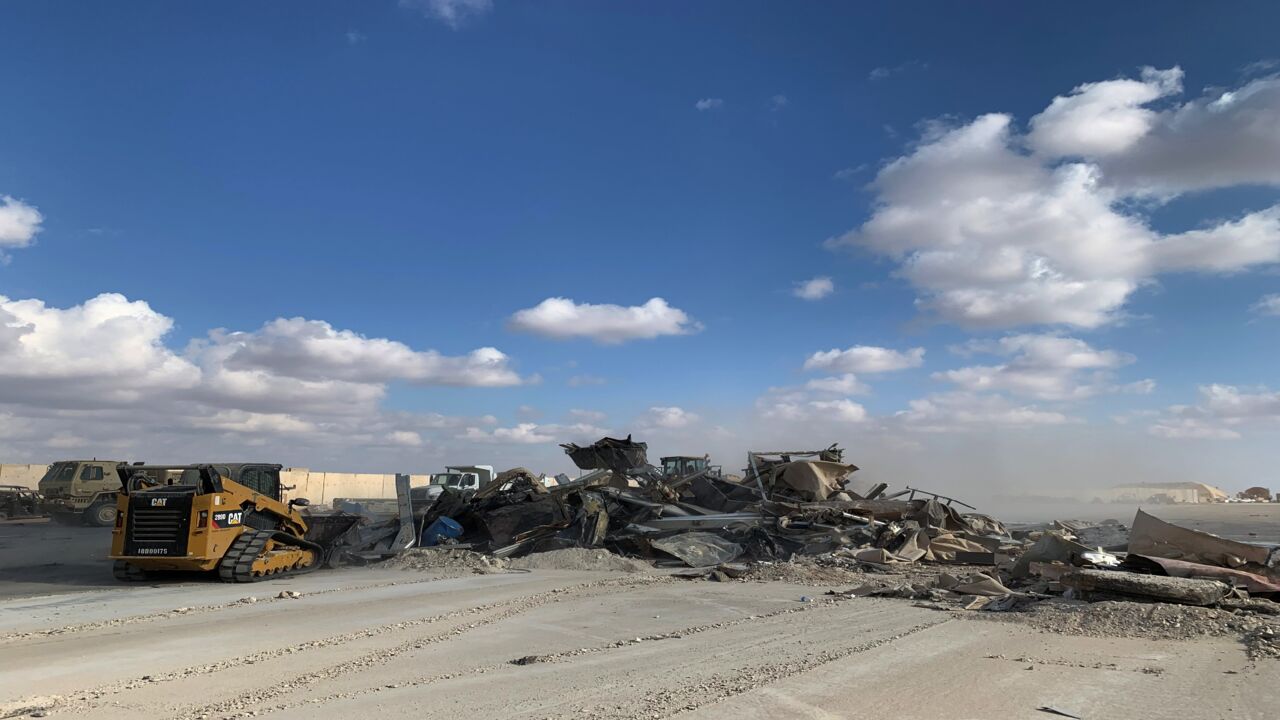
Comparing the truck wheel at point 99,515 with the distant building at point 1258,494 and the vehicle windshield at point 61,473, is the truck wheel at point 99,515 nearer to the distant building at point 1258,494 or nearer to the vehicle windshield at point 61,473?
the vehicle windshield at point 61,473

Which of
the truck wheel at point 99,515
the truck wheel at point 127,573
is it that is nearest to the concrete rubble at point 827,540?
the truck wheel at point 127,573

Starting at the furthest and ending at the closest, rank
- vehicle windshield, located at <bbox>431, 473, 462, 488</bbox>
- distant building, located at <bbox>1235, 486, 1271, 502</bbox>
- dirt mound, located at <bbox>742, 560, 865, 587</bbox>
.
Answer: distant building, located at <bbox>1235, 486, 1271, 502</bbox> < vehicle windshield, located at <bbox>431, 473, 462, 488</bbox> < dirt mound, located at <bbox>742, 560, 865, 587</bbox>

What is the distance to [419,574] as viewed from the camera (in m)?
17.4

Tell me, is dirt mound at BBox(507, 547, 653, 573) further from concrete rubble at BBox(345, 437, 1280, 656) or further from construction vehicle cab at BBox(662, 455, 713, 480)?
construction vehicle cab at BBox(662, 455, 713, 480)

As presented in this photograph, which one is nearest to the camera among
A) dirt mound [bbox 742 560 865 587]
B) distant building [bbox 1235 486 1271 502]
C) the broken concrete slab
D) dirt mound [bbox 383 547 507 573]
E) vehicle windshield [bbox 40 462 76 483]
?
the broken concrete slab

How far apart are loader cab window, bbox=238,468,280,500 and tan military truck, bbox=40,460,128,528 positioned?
60.9 ft

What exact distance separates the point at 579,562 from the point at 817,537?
6143mm

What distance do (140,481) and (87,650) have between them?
8.48 m

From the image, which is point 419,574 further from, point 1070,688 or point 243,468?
point 1070,688

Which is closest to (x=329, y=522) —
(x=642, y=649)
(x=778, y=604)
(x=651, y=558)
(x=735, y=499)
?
(x=651, y=558)

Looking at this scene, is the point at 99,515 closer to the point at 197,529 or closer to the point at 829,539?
the point at 197,529

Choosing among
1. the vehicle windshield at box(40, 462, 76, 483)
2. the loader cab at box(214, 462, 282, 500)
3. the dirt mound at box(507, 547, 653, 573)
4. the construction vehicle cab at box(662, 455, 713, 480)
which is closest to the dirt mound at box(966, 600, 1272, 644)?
the dirt mound at box(507, 547, 653, 573)

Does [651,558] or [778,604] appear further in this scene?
[651,558]

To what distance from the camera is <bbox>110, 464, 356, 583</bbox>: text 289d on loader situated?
1473cm
